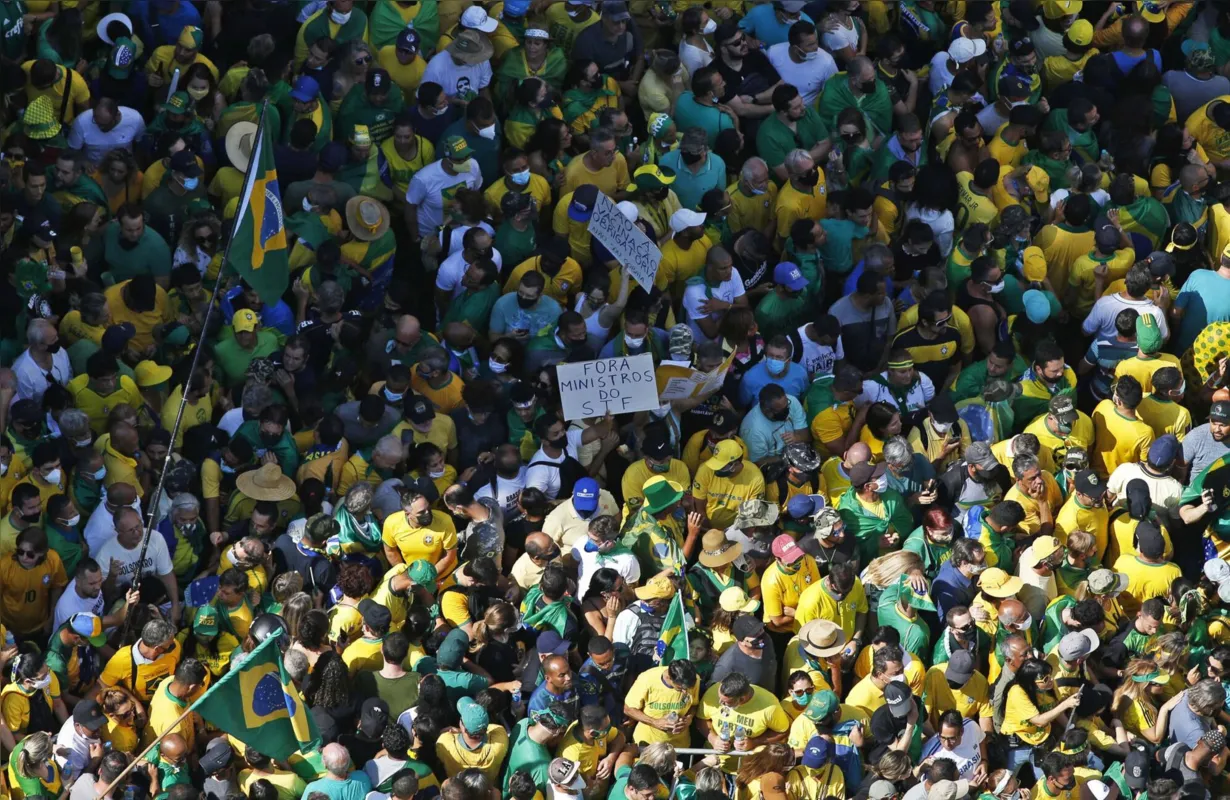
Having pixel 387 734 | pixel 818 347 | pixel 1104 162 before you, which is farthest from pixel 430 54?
pixel 387 734

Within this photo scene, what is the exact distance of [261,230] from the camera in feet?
54.6

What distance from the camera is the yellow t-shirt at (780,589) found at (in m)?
16.6

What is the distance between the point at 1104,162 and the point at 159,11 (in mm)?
7413

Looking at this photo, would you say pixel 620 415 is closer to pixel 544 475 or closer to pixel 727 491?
pixel 544 475

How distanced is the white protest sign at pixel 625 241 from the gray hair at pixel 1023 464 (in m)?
2.85

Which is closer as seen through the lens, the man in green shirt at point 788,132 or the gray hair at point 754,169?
the gray hair at point 754,169

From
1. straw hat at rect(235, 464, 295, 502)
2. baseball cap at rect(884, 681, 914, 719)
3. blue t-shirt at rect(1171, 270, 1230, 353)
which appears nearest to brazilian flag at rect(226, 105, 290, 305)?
straw hat at rect(235, 464, 295, 502)

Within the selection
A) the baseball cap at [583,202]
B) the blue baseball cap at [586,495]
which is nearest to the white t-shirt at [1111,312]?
the baseball cap at [583,202]

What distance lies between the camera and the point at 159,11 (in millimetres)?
19328

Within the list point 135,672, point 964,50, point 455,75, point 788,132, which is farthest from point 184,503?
point 964,50

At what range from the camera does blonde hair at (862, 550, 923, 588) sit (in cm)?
1670

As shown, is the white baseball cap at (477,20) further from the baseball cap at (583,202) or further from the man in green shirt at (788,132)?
the man in green shirt at (788,132)

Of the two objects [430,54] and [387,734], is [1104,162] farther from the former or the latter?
[387,734]

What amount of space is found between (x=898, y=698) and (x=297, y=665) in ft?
12.0
